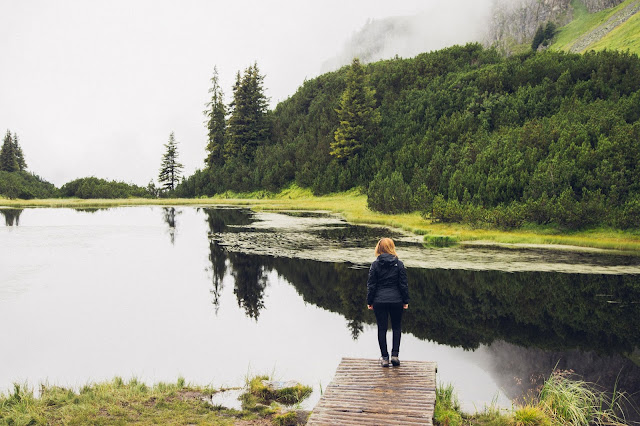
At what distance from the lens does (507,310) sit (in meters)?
13.7

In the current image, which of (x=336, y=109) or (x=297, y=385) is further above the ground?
(x=336, y=109)

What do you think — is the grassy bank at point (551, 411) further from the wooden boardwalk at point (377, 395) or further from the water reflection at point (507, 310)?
the water reflection at point (507, 310)

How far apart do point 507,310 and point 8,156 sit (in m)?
106

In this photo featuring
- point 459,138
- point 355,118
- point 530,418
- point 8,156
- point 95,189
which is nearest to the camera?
point 530,418

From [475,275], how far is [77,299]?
1338 cm

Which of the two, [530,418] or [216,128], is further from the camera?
[216,128]

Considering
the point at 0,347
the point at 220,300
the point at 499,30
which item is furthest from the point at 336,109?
the point at 499,30

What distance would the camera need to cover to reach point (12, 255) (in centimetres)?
2202

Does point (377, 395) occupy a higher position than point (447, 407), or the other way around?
point (377, 395)

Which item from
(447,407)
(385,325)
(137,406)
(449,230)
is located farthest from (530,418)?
(449,230)

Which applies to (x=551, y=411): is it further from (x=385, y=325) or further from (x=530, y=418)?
(x=385, y=325)

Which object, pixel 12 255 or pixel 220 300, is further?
pixel 12 255

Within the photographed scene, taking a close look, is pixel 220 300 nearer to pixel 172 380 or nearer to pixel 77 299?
pixel 77 299

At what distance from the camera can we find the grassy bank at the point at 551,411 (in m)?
7.04
